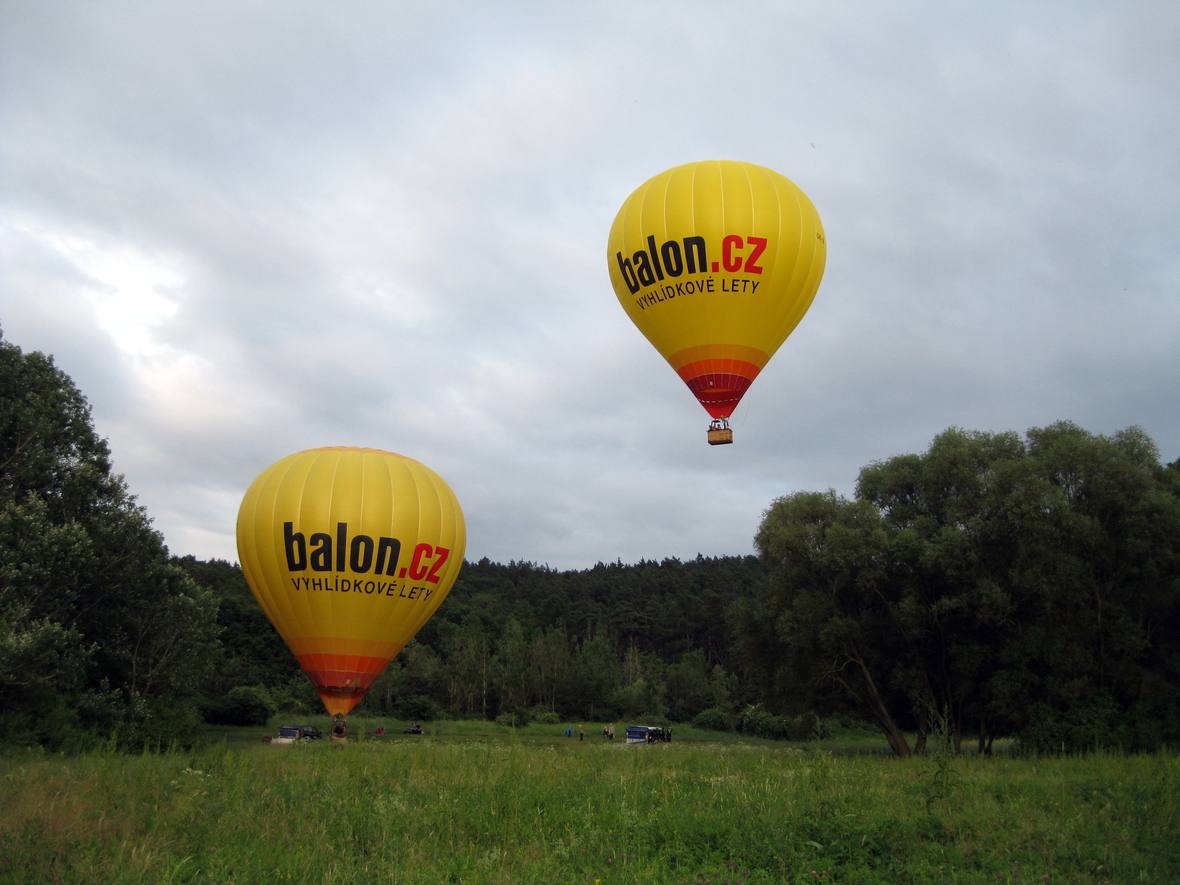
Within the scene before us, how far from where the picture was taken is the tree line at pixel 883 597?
82.7 ft

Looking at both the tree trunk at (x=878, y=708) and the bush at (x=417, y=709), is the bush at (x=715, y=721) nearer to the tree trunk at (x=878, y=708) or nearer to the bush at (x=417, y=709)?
the bush at (x=417, y=709)

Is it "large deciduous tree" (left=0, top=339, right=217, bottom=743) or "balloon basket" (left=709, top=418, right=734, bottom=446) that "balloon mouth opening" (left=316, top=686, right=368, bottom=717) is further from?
"balloon basket" (left=709, top=418, right=734, bottom=446)

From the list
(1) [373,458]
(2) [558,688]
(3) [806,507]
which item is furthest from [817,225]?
(2) [558,688]

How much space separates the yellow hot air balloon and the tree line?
3.76 meters

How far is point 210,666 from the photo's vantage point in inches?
1220

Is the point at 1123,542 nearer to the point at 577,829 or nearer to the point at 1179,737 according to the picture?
the point at 1179,737

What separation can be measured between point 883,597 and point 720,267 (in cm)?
1532

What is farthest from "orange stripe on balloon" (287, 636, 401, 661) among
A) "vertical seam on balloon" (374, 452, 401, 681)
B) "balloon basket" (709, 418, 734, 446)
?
"balloon basket" (709, 418, 734, 446)

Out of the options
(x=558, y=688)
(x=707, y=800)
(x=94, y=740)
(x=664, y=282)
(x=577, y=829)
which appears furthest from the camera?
(x=558, y=688)

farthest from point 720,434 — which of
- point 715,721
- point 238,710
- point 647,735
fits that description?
point 715,721

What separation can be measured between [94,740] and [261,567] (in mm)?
7804

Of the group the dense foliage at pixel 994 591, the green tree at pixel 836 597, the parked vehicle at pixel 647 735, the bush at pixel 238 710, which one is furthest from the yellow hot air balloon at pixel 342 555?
the bush at pixel 238 710

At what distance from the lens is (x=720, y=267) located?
2284 centimetres

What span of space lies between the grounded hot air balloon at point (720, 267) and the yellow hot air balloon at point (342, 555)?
34.0 ft
